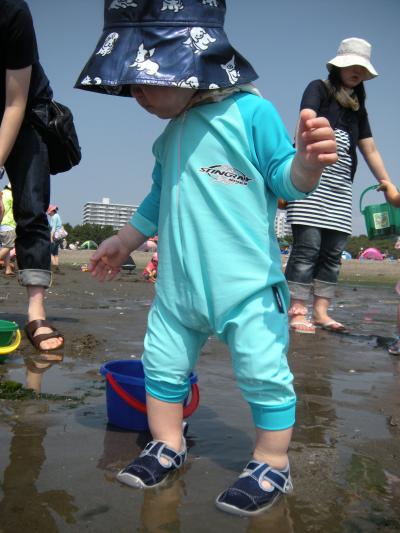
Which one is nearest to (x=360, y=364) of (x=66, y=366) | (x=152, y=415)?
(x=66, y=366)

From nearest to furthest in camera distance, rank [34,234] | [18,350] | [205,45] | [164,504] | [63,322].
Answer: [164,504]
[205,45]
[18,350]
[34,234]
[63,322]

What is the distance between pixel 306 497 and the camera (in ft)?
5.95

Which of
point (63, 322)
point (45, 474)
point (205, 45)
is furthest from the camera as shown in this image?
point (63, 322)

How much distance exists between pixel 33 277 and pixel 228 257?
2.18 metres

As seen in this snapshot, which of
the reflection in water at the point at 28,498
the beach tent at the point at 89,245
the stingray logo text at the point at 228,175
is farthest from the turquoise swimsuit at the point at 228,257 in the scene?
the beach tent at the point at 89,245

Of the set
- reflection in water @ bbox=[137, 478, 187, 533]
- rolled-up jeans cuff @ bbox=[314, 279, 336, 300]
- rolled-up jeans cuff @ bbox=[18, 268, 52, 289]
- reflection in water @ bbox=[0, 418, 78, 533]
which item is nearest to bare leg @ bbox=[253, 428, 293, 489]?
reflection in water @ bbox=[137, 478, 187, 533]

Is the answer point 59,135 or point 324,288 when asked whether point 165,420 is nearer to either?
point 59,135

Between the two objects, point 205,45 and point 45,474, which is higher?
point 205,45

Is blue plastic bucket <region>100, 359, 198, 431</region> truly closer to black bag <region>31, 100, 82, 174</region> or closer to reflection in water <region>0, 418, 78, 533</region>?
reflection in water <region>0, 418, 78, 533</region>

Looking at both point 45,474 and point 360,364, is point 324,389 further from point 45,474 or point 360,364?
point 45,474

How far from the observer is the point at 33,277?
3.83 metres

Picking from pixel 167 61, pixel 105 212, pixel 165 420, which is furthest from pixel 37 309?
pixel 105 212

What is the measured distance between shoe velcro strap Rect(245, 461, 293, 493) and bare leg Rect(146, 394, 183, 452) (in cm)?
29

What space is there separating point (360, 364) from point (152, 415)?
6.60ft
